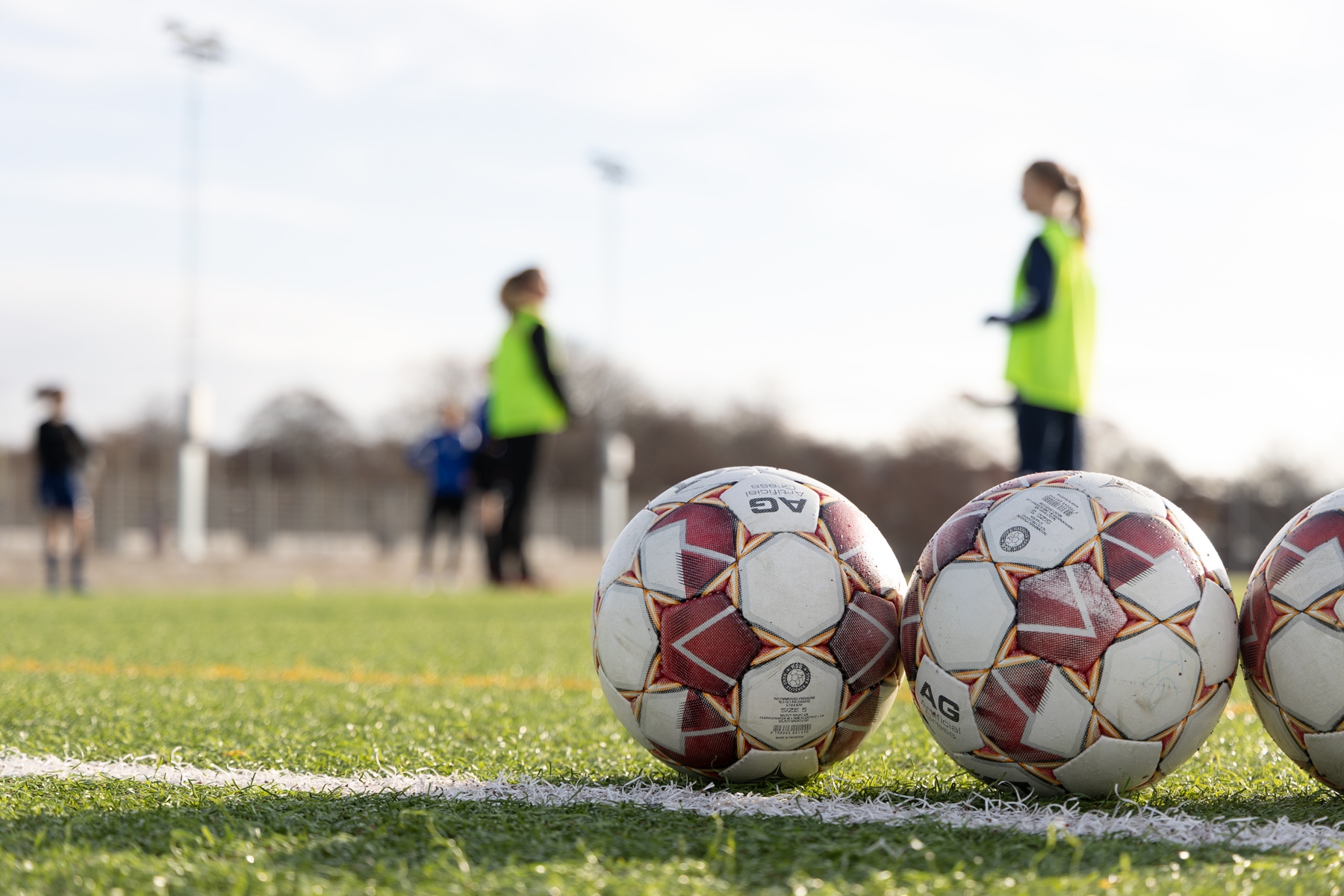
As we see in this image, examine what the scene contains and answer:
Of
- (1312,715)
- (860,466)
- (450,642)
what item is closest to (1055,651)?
(1312,715)

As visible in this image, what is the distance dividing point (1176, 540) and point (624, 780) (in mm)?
1271

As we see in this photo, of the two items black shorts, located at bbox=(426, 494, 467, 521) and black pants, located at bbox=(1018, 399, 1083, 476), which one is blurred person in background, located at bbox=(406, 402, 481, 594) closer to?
black shorts, located at bbox=(426, 494, 467, 521)

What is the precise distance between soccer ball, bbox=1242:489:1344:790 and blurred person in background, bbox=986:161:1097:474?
349cm

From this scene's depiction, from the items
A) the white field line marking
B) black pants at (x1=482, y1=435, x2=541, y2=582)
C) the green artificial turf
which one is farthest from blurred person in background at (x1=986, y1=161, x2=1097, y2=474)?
black pants at (x1=482, y1=435, x2=541, y2=582)

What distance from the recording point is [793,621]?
254 centimetres

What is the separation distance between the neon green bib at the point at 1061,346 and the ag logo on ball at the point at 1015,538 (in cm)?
380

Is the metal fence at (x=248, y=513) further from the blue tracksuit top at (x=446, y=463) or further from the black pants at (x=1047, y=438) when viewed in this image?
the black pants at (x=1047, y=438)

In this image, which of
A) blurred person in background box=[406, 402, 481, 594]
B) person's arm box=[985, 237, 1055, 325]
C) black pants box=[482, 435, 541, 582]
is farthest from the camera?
blurred person in background box=[406, 402, 481, 594]

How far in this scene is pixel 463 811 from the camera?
2.22 metres

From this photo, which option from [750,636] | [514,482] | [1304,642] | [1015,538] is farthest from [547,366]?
[1304,642]

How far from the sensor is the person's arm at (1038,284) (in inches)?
232

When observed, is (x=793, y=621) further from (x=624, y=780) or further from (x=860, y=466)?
(x=860, y=466)

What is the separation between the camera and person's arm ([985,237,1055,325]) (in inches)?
232

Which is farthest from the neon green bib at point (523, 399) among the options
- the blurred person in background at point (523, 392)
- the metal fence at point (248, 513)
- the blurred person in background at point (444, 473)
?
the metal fence at point (248, 513)
